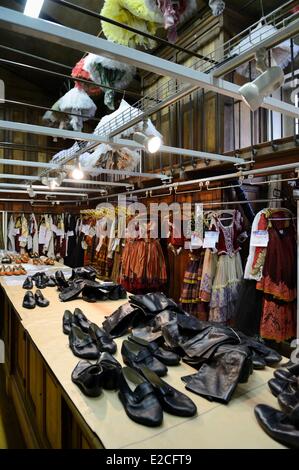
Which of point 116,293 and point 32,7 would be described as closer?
point 32,7

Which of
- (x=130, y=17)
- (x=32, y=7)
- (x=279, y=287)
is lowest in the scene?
(x=279, y=287)

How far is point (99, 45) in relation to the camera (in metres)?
0.98

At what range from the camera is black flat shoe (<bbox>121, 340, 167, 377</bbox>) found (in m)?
1.27

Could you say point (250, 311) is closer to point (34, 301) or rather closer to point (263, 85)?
point (34, 301)

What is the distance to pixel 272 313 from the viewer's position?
2334 mm

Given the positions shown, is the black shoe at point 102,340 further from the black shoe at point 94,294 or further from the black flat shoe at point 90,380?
the black shoe at point 94,294

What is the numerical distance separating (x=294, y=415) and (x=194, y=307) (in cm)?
219

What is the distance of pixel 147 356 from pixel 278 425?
→ 603mm

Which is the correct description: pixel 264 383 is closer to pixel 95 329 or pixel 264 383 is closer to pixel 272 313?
pixel 95 329

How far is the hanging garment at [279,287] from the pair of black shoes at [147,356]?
1252mm

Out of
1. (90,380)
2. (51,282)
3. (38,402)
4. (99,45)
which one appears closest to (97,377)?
(90,380)

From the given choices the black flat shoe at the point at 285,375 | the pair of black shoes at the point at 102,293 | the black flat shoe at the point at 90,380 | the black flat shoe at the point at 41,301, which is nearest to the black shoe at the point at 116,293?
the pair of black shoes at the point at 102,293

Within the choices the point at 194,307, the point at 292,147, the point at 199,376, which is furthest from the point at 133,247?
the point at 199,376

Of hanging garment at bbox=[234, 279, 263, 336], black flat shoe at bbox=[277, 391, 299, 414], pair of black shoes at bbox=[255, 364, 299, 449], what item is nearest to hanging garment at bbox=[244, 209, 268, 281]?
hanging garment at bbox=[234, 279, 263, 336]
